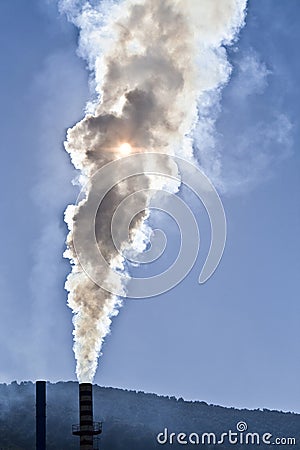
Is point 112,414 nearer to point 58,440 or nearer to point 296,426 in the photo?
point 58,440

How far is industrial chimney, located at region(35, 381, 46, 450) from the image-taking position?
55.7 metres

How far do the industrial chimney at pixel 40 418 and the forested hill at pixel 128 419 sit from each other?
352ft

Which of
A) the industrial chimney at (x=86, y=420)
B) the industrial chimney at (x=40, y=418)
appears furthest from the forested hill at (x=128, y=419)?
the industrial chimney at (x=86, y=420)

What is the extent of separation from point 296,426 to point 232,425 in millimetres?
15106

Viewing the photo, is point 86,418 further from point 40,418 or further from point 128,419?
point 128,419

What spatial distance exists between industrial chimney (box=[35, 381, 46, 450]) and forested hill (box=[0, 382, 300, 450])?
107 m

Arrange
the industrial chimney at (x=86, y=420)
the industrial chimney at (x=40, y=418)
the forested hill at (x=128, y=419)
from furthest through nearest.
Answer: the forested hill at (x=128, y=419)
the industrial chimney at (x=40, y=418)
the industrial chimney at (x=86, y=420)

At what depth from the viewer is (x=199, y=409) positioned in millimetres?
190125

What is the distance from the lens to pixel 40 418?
57.4 meters

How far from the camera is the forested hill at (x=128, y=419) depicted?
169 metres

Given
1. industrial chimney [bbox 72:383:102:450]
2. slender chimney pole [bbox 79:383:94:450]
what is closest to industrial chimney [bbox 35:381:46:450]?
industrial chimney [bbox 72:383:102:450]

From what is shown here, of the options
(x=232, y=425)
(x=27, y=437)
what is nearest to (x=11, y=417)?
(x=27, y=437)

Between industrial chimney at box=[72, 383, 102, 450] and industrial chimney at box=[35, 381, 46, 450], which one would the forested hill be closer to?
industrial chimney at box=[35, 381, 46, 450]

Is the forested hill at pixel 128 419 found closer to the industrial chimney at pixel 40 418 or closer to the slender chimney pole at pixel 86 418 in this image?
the industrial chimney at pixel 40 418
